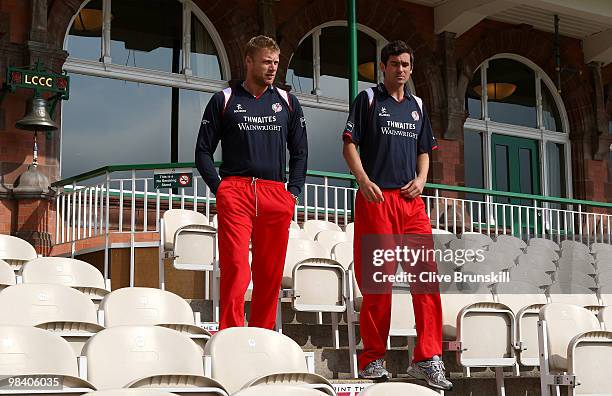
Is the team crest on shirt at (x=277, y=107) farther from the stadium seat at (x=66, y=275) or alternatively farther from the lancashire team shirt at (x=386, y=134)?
the stadium seat at (x=66, y=275)

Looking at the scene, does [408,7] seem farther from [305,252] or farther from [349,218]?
[305,252]

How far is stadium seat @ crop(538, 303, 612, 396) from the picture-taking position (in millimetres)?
5906

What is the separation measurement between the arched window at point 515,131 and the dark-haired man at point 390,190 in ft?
35.7

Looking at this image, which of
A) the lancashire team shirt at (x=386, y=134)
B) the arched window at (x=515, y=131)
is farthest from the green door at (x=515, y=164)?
the lancashire team shirt at (x=386, y=134)

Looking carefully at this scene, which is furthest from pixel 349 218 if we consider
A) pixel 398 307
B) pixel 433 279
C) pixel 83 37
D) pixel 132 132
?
pixel 433 279

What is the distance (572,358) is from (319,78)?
10.3m

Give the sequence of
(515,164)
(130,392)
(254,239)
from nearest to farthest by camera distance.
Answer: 1. (130,392)
2. (254,239)
3. (515,164)

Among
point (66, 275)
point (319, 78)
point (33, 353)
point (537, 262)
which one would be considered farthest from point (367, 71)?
point (33, 353)

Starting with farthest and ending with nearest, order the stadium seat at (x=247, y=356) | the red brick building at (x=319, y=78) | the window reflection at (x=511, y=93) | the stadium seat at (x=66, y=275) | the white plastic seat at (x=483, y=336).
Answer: the window reflection at (x=511, y=93), the red brick building at (x=319, y=78), the stadium seat at (x=66, y=275), the white plastic seat at (x=483, y=336), the stadium seat at (x=247, y=356)

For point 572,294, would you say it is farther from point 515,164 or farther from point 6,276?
point 515,164

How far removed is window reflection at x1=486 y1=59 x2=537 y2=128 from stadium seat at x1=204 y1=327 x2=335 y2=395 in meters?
13.2

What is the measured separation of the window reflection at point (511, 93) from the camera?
17719 mm

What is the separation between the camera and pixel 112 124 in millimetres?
13914

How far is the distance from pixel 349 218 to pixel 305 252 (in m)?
4.64
